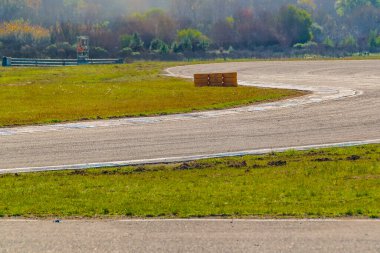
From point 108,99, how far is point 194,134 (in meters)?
18.7

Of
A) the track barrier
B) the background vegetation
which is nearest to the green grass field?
the track barrier

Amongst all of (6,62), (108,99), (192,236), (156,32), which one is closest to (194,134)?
(192,236)

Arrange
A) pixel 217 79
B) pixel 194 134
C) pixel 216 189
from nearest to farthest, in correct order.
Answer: pixel 216 189 → pixel 194 134 → pixel 217 79

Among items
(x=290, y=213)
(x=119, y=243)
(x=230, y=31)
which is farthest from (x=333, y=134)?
(x=230, y=31)

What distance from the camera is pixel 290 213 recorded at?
13602 mm

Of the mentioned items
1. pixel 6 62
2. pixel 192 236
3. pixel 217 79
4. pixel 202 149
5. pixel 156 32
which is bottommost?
pixel 6 62

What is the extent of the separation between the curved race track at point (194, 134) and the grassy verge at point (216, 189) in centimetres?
253

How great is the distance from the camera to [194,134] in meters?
28.3

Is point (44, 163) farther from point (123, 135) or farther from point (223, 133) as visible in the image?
point (223, 133)

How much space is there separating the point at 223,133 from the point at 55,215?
15.0m

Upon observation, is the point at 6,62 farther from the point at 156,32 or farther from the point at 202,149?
the point at 202,149

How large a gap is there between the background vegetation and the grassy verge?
4289 inches

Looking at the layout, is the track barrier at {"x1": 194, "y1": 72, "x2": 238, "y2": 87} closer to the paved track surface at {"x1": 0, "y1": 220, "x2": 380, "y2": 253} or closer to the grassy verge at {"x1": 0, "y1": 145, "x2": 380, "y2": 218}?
the grassy verge at {"x1": 0, "y1": 145, "x2": 380, "y2": 218}

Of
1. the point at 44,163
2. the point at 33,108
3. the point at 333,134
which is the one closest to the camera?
the point at 44,163
